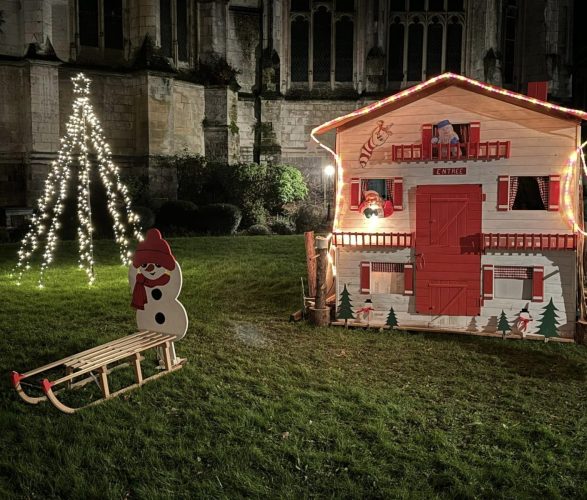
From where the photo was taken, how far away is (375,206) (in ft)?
32.6

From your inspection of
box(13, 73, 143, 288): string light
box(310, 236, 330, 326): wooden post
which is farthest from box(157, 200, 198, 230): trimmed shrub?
box(310, 236, 330, 326): wooden post

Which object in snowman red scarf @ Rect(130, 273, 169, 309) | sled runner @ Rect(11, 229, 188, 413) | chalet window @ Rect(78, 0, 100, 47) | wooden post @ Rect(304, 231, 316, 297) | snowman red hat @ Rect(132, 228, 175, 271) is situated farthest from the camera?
chalet window @ Rect(78, 0, 100, 47)

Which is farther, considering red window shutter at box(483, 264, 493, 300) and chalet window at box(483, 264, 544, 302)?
red window shutter at box(483, 264, 493, 300)

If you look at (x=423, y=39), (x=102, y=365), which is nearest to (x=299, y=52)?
(x=423, y=39)

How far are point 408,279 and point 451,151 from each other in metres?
2.14

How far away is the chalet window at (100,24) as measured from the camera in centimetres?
2408

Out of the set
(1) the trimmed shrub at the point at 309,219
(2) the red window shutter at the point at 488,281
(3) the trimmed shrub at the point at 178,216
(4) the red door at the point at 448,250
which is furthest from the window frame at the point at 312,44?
(2) the red window shutter at the point at 488,281

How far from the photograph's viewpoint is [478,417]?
621 cm

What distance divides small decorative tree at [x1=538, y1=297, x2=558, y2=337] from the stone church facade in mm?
17478

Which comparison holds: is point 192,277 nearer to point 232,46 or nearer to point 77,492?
point 77,492

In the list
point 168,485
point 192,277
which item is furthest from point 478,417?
point 192,277

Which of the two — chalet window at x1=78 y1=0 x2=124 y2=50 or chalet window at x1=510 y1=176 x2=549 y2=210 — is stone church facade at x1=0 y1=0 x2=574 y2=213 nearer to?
chalet window at x1=78 y1=0 x2=124 y2=50

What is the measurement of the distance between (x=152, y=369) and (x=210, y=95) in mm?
20339

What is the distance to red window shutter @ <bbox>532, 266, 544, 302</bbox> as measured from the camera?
923cm
